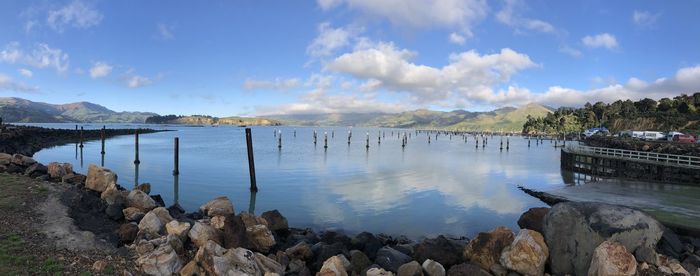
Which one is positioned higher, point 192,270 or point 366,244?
point 192,270

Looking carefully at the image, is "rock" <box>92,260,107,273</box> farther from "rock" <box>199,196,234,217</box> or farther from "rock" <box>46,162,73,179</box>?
"rock" <box>46,162,73,179</box>

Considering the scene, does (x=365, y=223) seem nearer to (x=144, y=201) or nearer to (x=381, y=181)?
(x=144, y=201)

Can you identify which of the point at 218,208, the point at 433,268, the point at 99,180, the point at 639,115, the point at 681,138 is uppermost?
the point at 639,115

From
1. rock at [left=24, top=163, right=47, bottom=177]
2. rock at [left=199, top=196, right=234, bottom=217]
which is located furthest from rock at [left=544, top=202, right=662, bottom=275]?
rock at [left=24, top=163, right=47, bottom=177]

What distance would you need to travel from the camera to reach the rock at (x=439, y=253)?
12648 mm

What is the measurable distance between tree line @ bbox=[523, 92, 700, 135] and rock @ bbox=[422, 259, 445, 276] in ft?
362

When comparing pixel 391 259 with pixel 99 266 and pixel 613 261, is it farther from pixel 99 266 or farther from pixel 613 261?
pixel 99 266

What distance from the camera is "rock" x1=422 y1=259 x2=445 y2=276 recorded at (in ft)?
37.3

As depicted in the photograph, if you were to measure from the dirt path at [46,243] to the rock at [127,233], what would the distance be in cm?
89

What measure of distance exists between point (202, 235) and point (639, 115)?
519 ft

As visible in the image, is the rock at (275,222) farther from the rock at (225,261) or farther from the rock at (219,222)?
the rock at (225,261)

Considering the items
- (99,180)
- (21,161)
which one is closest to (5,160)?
(21,161)

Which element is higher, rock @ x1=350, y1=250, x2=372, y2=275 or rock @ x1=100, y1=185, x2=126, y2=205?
rock @ x1=100, y1=185, x2=126, y2=205

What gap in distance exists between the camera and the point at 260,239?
14062 mm
